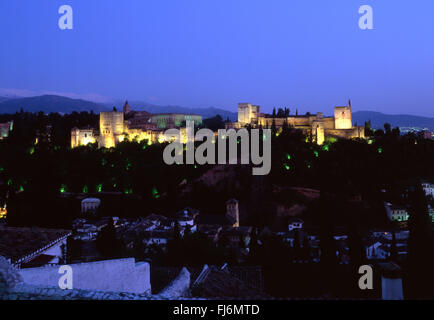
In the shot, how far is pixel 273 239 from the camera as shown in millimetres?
25031

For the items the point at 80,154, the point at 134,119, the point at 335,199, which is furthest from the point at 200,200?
the point at 134,119

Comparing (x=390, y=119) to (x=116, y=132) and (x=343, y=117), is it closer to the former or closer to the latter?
(x=343, y=117)

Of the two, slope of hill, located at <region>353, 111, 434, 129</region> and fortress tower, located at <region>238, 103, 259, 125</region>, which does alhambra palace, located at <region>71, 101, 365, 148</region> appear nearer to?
fortress tower, located at <region>238, 103, 259, 125</region>

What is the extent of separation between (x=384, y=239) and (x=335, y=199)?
9852 mm

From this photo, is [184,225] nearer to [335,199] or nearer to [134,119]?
[335,199]

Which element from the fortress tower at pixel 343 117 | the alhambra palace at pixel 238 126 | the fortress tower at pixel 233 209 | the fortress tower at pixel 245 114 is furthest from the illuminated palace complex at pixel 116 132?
the fortress tower at pixel 343 117

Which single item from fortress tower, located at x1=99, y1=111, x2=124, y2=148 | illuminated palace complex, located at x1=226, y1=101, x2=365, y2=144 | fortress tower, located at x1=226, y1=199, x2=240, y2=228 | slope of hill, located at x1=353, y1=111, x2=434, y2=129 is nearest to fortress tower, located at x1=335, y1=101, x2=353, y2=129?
illuminated palace complex, located at x1=226, y1=101, x2=365, y2=144

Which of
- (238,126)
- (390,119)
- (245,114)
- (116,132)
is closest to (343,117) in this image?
(245,114)

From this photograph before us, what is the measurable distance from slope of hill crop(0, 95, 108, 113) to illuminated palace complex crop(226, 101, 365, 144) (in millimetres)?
69928

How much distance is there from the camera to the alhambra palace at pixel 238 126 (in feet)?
192

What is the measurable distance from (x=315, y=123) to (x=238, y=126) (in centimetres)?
1155

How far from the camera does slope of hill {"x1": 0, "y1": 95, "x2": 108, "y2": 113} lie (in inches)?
4889

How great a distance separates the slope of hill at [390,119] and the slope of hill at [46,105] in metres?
78.2

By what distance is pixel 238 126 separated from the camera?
63500 mm
